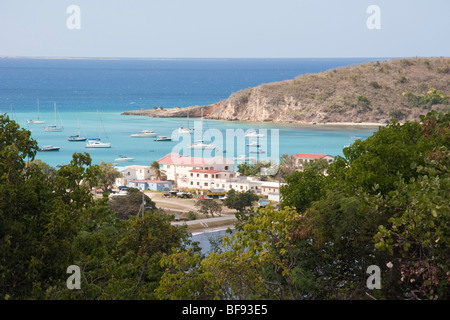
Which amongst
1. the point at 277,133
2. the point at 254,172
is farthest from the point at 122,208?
the point at 277,133

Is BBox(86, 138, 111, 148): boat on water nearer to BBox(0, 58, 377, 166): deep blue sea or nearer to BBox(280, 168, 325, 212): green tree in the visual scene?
BBox(0, 58, 377, 166): deep blue sea

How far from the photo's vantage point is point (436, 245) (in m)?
6.81

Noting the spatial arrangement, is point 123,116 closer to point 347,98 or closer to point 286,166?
point 347,98

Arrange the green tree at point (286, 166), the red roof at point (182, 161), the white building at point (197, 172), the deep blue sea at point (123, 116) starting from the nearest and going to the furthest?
1. the white building at point (197, 172)
2. the red roof at point (182, 161)
3. the green tree at point (286, 166)
4. the deep blue sea at point (123, 116)

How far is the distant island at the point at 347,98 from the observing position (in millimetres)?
70562

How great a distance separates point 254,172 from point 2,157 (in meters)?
32.8

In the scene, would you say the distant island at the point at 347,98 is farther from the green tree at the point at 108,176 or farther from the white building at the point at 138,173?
the green tree at the point at 108,176

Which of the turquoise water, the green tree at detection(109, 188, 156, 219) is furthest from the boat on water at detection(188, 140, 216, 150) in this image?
the green tree at detection(109, 188, 156, 219)

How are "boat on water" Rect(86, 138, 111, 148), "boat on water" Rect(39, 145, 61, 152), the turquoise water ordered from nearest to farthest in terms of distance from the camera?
the turquoise water, "boat on water" Rect(39, 145, 61, 152), "boat on water" Rect(86, 138, 111, 148)

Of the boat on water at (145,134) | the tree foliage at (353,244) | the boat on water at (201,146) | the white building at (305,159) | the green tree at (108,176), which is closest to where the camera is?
the tree foliage at (353,244)

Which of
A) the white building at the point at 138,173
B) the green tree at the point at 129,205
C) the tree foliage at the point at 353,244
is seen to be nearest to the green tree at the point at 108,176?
the white building at the point at 138,173

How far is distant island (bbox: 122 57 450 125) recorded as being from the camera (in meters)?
70.6
